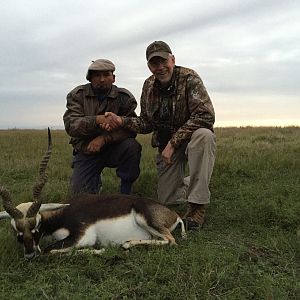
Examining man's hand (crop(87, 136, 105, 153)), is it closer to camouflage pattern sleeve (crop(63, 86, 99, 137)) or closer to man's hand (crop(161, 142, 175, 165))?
camouflage pattern sleeve (crop(63, 86, 99, 137))

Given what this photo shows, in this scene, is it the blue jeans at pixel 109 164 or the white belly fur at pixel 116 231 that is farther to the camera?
the blue jeans at pixel 109 164

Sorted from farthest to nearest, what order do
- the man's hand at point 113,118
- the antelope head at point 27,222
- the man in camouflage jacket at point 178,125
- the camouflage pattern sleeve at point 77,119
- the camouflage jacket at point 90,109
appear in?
the camouflage jacket at point 90,109
the camouflage pattern sleeve at point 77,119
the man's hand at point 113,118
the man in camouflage jacket at point 178,125
the antelope head at point 27,222

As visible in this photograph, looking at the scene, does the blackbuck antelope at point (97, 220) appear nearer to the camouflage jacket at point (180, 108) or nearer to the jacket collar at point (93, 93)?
the camouflage jacket at point (180, 108)

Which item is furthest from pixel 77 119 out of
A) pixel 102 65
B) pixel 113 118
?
pixel 102 65

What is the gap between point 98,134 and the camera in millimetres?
6750

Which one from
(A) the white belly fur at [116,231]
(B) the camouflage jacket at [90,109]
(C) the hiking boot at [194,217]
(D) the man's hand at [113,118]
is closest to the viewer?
(A) the white belly fur at [116,231]

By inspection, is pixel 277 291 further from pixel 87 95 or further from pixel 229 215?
pixel 87 95

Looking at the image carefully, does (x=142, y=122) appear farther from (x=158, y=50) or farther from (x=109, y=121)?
(x=158, y=50)

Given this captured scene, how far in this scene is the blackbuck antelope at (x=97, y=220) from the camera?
4527 mm

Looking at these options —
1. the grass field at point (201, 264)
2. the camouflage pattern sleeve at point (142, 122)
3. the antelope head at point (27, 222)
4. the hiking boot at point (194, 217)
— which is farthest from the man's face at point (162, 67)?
the antelope head at point (27, 222)

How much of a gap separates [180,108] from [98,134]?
1.33 m

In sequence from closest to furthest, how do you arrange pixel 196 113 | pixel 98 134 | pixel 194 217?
1. pixel 194 217
2. pixel 196 113
3. pixel 98 134

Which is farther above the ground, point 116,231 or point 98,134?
point 98,134

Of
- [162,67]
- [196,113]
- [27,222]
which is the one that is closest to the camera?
[27,222]
